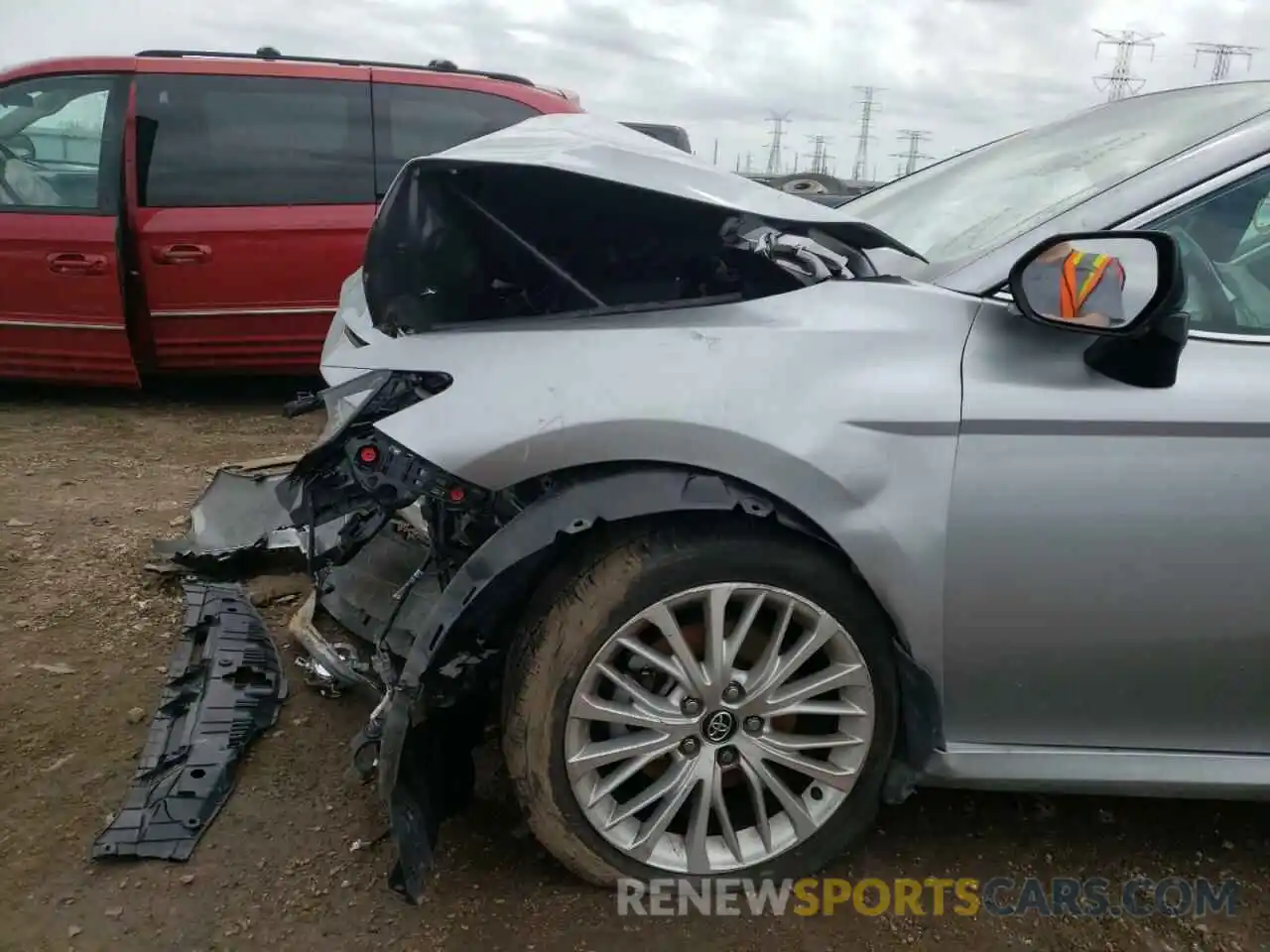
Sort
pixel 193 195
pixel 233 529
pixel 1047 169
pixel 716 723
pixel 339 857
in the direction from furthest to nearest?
pixel 193 195 → pixel 233 529 → pixel 1047 169 → pixel 339 857 → pixel 716 723

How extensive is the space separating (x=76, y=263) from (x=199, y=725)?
347cm

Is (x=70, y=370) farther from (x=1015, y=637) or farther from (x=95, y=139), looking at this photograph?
(x=1015, y=637)

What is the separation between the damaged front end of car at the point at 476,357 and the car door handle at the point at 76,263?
339 cm

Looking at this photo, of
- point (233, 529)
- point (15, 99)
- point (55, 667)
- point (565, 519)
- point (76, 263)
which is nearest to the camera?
point (565, 519)

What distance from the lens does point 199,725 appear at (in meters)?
2.50

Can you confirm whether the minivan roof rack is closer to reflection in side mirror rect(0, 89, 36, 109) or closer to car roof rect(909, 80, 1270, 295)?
reflection in side mirror rect(0, 89, 36, 109)

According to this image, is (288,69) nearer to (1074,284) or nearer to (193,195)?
(193,195)

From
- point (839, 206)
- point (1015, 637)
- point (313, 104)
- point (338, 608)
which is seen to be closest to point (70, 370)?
point (313, 104)

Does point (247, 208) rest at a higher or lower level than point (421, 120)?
lower

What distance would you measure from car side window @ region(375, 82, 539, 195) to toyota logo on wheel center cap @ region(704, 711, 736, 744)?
14.1 feet

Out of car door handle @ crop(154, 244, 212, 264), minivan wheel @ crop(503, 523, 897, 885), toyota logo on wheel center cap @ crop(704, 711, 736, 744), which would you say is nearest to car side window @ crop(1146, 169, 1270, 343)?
minivan wheel @ crop(503, 523, 897, 885)

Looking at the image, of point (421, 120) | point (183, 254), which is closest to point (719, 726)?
point (183, 254)

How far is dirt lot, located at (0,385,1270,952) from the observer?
198cm

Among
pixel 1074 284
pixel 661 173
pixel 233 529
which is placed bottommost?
pixel 233 529
